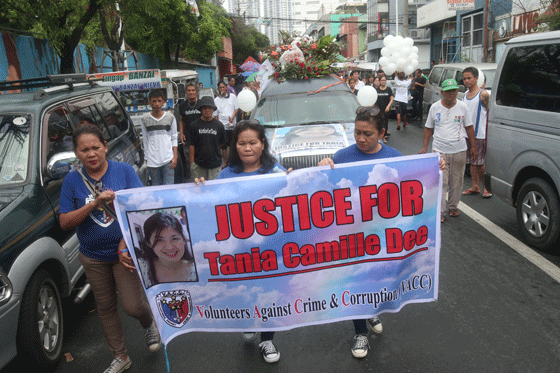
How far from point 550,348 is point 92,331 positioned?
137 inches

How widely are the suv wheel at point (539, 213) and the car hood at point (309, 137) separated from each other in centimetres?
209

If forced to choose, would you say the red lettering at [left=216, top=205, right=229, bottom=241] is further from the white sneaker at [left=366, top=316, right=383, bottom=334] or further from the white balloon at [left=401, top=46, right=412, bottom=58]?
Result: the white balloon at [left=401, top=46, right=412, bottom=58]

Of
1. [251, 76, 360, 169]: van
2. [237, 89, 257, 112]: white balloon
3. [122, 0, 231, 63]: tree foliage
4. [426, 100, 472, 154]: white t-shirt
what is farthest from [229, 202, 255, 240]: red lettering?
[122, 0, 231, 63]: tree foliage

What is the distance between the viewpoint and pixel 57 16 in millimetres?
9484

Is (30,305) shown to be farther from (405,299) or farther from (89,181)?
(405,299)

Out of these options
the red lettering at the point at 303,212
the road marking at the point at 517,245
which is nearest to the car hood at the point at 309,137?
the road marking at the point at 517,245

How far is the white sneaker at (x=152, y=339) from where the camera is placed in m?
3.57

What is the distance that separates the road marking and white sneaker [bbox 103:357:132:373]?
3.76m

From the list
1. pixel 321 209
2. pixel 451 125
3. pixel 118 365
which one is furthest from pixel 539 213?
pixel 118 365

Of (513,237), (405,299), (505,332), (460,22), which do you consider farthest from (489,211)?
(460,22)

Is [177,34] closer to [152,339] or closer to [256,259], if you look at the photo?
[152,339]

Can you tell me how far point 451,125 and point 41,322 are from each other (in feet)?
16.5

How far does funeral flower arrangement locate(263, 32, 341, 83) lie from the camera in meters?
8.41

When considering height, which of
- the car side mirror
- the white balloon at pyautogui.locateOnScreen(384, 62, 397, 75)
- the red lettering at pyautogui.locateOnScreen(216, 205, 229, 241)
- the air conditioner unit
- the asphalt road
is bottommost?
the asphalt road
